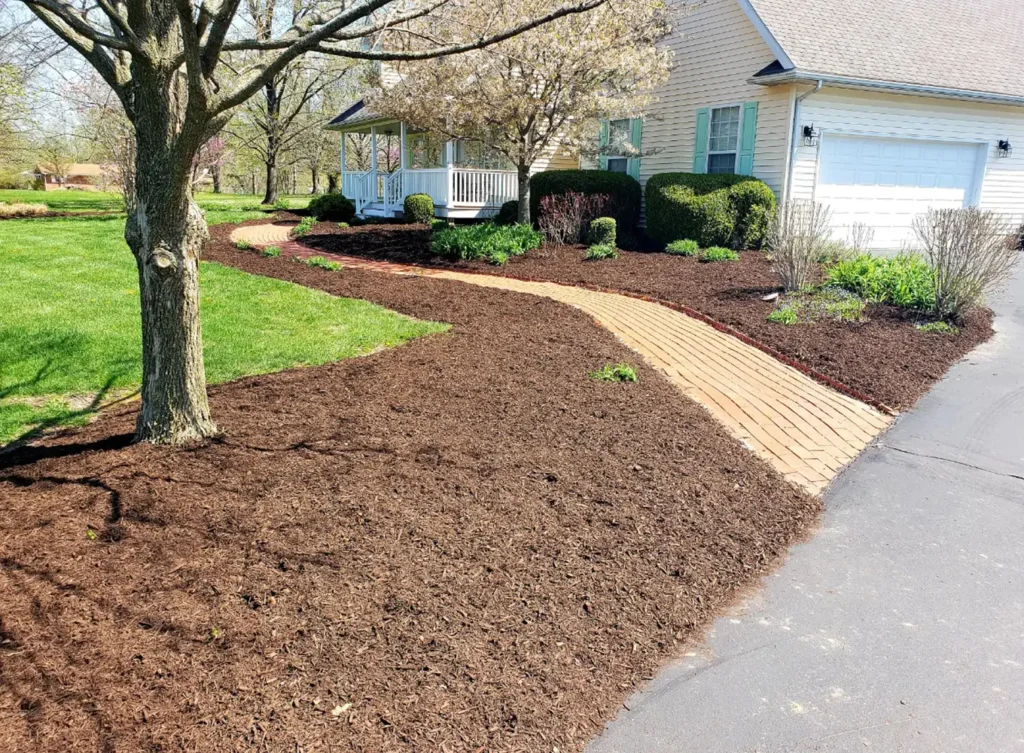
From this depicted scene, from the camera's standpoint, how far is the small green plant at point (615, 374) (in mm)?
5773

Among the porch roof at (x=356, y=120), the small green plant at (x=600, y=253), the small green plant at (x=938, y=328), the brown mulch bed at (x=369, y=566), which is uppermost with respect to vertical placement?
the porch roof at (x=356, y=120)

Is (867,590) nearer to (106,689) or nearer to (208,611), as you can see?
(208,611)

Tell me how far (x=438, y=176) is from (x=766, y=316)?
11.6 m

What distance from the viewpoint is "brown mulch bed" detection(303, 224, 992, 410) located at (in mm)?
6539

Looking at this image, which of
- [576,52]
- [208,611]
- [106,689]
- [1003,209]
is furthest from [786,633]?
[1003,209]

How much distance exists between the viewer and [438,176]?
1783 centimetres

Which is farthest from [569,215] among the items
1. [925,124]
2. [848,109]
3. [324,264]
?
[925,124]

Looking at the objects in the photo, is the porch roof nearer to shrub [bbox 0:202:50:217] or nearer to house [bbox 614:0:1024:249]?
house [bbox 614:0:1024:249]

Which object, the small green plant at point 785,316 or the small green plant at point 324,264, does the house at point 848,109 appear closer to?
the small green plant at point 785,316

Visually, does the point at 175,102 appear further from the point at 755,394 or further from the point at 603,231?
the point at 603,231

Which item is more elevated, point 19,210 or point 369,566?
point 19,210

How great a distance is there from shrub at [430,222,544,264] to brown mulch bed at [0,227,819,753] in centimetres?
721

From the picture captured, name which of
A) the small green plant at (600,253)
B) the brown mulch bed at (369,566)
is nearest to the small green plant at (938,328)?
A: the brown mulch bed at (369,566)

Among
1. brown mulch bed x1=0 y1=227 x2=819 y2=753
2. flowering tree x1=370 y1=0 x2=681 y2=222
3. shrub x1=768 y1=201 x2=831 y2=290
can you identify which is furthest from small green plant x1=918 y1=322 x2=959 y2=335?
flowering tree x1=370 y1=0 x2=681 y2=222
